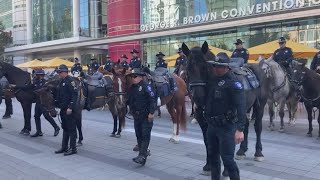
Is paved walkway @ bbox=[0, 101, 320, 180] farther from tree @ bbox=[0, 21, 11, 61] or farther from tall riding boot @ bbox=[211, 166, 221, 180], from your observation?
tree @ bbox=[0, 21, 11, 61]

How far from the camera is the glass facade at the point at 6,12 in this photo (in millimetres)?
65925

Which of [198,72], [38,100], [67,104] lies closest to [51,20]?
[38,100]

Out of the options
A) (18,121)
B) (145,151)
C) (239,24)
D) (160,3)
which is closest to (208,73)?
(145,151)

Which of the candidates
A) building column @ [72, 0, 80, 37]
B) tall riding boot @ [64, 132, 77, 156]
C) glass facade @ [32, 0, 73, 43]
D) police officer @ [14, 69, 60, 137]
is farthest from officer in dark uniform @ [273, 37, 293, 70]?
glass facade @ [32, 0, 73, 43]

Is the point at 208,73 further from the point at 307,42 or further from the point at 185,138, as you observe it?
the point at 307,42

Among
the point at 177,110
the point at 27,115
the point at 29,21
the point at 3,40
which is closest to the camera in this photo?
the point at 177,110

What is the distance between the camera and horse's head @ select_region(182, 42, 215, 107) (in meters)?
4.71

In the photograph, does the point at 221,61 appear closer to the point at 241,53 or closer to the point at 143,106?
the point at 143,106

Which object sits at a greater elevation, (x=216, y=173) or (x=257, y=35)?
(x=257, y=35)

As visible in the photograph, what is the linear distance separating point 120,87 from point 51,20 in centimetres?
4950

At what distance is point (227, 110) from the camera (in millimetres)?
4551

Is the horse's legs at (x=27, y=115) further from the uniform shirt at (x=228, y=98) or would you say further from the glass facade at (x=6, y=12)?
the glass facade at (x=6, y=12)

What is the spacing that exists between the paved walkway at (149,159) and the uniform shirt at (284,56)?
6.89 feet

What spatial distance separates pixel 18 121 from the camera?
43.9 feet
